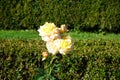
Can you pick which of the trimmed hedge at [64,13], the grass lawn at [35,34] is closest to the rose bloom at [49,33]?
the grass lawn at [35,34]

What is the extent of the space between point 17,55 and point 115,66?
1.28m

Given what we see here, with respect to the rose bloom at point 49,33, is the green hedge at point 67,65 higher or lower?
lower

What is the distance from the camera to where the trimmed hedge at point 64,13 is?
34.4 feet

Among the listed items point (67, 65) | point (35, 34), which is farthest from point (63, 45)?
point (35, 34)

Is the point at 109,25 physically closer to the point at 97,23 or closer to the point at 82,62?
the point at 97,23

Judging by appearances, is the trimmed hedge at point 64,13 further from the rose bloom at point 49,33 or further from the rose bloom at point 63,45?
the rose bloom at point 63,45

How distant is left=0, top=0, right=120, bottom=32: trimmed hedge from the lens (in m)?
10.5

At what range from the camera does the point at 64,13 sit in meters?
10.6

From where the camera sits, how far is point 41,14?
10.6 m

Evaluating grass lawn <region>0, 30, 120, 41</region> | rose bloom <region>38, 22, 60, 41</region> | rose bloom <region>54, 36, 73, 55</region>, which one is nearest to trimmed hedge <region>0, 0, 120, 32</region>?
grass lawn <region>0, 30, 120, 41</region>

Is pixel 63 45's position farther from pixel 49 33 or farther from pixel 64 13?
pixel 64 13

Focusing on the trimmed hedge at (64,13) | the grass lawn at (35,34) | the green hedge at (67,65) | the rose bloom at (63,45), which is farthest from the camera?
the trimmed hedge at (64,13)

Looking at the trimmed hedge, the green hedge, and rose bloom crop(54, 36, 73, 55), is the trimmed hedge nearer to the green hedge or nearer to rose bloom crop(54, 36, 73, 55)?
the green hedge

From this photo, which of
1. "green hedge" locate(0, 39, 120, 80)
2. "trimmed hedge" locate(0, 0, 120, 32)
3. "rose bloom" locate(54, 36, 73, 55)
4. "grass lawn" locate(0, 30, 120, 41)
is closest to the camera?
"rose bloom" locate(54, 36, 73, 55)
